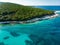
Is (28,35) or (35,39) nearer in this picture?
(35,39)

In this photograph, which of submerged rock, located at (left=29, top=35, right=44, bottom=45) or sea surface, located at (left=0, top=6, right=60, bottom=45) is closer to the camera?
submerged rock, located at (left=29, top=35, right=44, bottom=45)

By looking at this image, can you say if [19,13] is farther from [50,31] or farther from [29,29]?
[50,31]

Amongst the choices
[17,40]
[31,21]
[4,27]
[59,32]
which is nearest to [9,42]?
[17,40]

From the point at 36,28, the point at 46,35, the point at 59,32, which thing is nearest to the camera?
the point at 46,35

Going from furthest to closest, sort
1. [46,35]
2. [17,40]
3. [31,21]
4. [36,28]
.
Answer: [31,21] < [36,28] < [46,35] < [17,40]

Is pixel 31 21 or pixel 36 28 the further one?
pixel 31 21

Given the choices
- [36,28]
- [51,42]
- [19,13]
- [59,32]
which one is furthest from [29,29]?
[19,13]

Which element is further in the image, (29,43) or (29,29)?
(29,29)

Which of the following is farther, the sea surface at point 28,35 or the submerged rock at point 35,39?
the sea surface at point 28,35

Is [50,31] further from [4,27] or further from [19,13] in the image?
[19,13]
